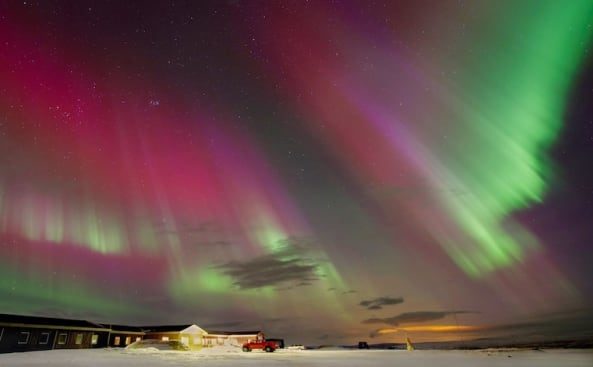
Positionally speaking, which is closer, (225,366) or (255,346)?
(225,366)

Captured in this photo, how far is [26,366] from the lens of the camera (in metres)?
24.0

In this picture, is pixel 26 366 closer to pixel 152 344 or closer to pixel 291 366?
pixel 291 366

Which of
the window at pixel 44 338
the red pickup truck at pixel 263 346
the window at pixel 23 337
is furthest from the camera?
the red pickup truck at pixel 263 346

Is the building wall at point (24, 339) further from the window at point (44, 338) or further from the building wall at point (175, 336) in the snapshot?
the building wall at point (175, 336)

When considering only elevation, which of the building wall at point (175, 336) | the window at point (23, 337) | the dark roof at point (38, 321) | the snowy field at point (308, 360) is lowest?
the snowy field at point (308, 360)

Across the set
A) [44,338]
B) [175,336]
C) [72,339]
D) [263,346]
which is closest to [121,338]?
[175,336]

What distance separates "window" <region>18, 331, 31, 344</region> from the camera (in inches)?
2102

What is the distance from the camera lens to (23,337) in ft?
177

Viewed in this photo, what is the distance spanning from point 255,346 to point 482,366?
42.0 metres

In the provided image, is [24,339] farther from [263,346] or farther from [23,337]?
[263,346]

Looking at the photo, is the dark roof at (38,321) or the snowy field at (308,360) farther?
the dark roof at (38,321)

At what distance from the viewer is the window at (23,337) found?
175ft

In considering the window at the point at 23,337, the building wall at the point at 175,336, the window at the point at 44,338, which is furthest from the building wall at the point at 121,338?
the window at the point at 23,337

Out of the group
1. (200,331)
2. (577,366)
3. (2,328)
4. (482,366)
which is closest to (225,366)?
(482,366)
